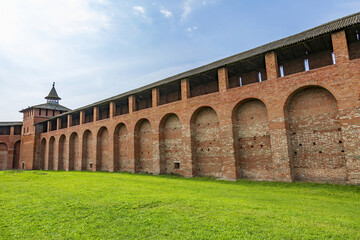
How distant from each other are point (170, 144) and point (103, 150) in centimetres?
949

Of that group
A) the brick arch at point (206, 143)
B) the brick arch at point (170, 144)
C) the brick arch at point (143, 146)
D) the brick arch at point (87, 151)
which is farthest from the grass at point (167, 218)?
the brick arch at point (87, 151)

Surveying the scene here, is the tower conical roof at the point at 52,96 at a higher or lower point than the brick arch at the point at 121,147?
higher

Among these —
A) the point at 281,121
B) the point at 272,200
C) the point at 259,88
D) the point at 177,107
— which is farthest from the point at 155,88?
the point at 272,200

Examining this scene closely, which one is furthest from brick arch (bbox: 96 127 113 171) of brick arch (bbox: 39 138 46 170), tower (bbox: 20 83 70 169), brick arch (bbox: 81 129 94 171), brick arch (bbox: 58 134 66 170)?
tower (bbox: 20 83 70 169)

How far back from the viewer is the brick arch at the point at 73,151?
2605 centimetres

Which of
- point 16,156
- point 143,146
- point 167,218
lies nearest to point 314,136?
point 167,218

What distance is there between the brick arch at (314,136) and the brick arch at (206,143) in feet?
14.8

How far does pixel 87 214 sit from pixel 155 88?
13110mm

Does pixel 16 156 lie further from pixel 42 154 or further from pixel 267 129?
pixel 267 129

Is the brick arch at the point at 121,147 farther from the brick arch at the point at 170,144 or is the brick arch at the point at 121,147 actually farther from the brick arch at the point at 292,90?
the brick arch at the point at 292,90

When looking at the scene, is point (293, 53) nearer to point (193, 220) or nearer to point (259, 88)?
point (259, 88)

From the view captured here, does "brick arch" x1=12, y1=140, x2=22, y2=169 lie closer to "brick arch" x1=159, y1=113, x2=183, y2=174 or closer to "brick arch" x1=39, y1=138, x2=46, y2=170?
"brick arch" x1=39, y1=138, x2=46, y2=170

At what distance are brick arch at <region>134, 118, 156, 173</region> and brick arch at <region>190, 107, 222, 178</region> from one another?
485 cm

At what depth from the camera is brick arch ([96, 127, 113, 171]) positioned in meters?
22.3
